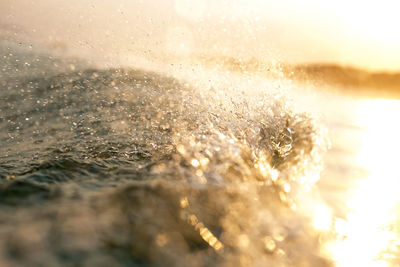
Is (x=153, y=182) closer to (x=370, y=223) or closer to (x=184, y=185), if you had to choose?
(x=184, y=185)

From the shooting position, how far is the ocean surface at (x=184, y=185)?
1660 mm

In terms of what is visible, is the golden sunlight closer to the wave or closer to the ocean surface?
the ocean surface

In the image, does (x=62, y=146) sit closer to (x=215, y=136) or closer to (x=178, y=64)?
(x=215, y=136)

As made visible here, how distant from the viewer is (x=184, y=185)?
2465mm

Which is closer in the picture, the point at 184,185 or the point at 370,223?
the point at 370,223

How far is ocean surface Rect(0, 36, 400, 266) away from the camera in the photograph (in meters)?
1.66

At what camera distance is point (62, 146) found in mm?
3021

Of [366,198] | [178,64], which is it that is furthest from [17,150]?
[178,64]

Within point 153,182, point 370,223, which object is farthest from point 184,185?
point 370,223

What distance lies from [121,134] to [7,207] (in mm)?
1905

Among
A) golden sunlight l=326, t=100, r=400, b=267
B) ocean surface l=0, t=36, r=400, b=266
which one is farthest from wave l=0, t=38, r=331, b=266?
golden sunlight l=326, t=100, r=400, b=267

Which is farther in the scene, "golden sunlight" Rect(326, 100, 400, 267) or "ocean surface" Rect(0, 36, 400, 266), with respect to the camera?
"golden sunlight" Rect(326, 100, 400, 267)

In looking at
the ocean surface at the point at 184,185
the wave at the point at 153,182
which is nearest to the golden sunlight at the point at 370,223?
the ocean surface at the point at 184,185

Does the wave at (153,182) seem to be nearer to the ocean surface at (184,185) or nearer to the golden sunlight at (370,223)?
the ocean surface at (184,185)
